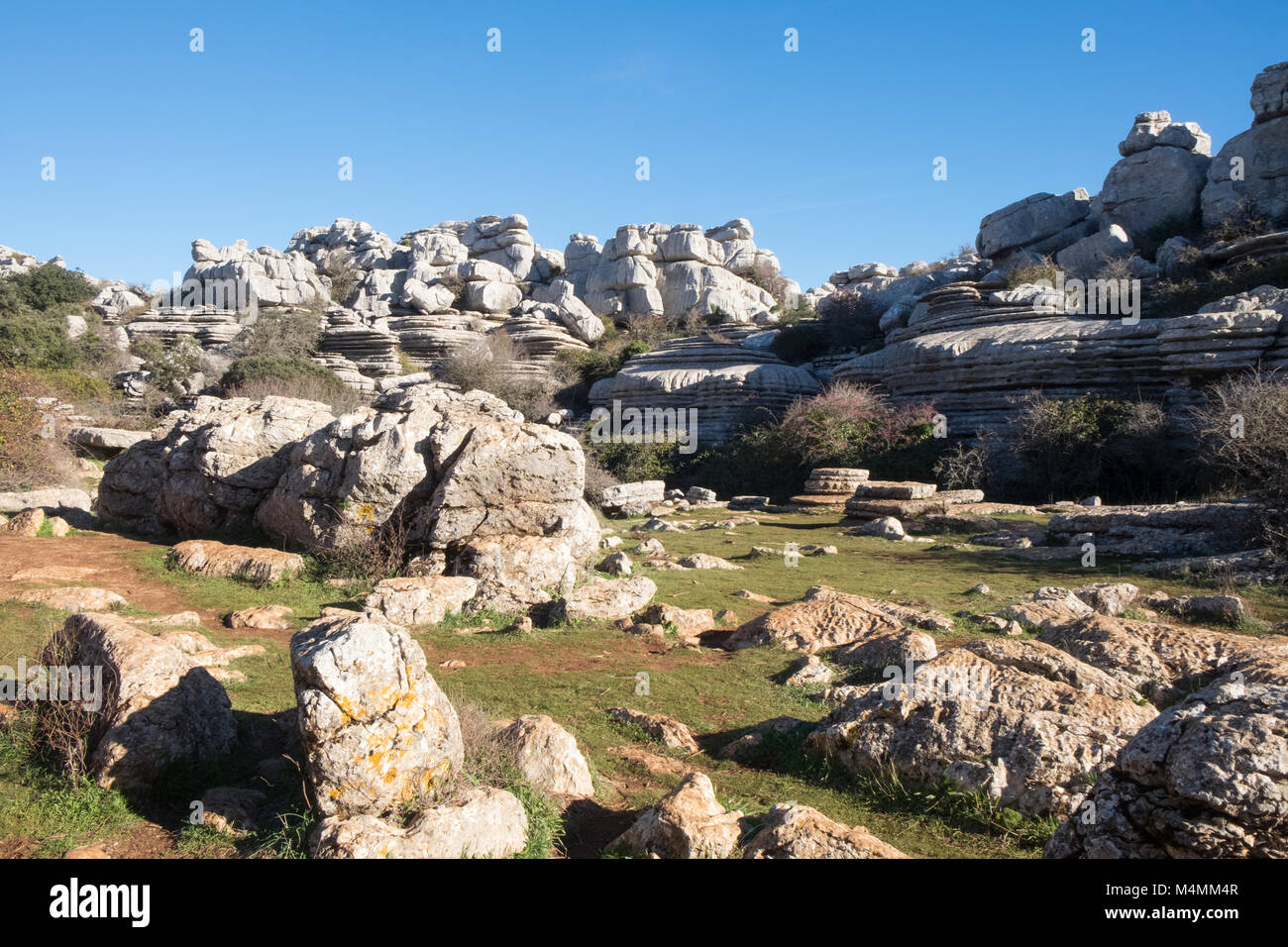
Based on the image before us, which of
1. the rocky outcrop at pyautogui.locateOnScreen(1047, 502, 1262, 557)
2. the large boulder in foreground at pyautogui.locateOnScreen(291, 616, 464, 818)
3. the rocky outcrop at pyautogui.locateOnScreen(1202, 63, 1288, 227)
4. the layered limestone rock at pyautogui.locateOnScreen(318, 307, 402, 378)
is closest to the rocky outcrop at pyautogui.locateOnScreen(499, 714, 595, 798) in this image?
the large boulder in foreground at pyautogui.locateOnScreen(291, 616, 464, 818)

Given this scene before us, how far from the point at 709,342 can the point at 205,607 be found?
2773 centimetres

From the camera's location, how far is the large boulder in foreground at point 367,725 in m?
3.54

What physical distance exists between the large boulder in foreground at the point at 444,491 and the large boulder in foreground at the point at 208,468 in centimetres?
131

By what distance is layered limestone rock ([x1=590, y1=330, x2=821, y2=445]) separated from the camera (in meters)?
29.2

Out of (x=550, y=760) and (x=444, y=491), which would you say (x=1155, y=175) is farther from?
(x=550, y=760)

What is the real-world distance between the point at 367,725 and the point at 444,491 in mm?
6428

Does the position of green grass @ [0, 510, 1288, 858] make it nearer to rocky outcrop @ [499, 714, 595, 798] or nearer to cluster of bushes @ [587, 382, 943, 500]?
rocky outcrop @ [499, 714, 595, 798]

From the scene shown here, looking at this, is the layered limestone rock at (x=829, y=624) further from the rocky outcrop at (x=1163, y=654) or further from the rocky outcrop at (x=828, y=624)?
the rocky outcrop at (x=1163, y=654)

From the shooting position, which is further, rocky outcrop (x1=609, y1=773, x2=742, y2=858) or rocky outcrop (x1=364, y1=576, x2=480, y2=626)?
rocky outcrop (x1=364, y1=576, x2=480, y2=626)

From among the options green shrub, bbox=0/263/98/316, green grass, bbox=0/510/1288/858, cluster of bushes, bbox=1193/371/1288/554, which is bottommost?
green grass, bbox=0/510/1288/858

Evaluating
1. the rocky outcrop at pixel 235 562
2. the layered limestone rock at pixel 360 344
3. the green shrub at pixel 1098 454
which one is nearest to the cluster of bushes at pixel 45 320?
the layered limestone rock at pixel 360 344

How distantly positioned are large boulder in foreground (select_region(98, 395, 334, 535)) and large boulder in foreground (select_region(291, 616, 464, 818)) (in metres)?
8.75

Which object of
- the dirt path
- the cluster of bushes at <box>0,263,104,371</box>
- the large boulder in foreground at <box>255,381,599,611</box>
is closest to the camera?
the dirt path

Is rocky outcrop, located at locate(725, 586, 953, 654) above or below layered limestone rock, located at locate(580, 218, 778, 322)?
below
